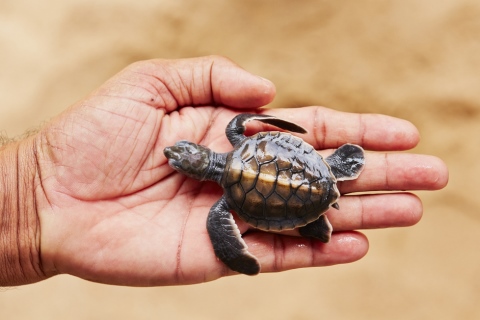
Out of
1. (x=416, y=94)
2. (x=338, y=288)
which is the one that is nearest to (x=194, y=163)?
(x=338, y=288)

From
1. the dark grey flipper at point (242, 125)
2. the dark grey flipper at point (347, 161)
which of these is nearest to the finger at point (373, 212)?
the dark grey flipper at point (347, 161)

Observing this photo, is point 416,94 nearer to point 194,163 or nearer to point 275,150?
point 275,150

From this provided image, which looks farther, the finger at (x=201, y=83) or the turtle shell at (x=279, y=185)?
the finger at (x=201, y=83)

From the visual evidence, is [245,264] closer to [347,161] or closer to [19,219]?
[347,161]

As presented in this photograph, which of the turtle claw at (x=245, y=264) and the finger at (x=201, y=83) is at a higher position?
the finger at (x=201, y=83)

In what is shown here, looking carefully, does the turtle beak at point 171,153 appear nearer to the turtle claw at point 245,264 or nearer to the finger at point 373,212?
the turtle claw at point 245,264

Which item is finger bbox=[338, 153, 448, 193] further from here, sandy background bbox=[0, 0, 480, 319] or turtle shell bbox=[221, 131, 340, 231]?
sandy background bbox=[0, 0, 480, 319]
